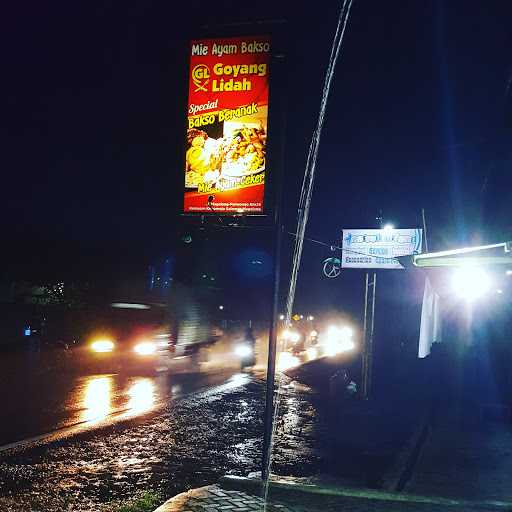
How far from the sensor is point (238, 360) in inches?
1108

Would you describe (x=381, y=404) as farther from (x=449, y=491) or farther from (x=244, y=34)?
(x=244, y=34)

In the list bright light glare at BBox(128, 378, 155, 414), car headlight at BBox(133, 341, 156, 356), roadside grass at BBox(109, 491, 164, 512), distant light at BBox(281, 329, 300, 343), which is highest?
roadside grass at BBox(109, 491, 164, 512)

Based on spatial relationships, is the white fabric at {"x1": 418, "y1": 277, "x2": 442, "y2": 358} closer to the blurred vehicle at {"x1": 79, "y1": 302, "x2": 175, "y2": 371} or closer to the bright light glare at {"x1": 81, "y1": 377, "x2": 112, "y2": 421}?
the bright light glare at {"x1": 81, "y1": 377, "x2": 112, "y2": 421}

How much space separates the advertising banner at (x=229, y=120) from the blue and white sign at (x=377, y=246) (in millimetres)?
8666

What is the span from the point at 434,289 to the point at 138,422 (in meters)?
6.86

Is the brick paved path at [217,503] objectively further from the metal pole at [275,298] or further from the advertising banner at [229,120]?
the advertising banner at [229,120]

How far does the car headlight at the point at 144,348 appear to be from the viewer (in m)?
22.2

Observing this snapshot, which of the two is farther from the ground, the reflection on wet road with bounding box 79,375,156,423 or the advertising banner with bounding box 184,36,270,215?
the advertising banner with bounding box 184,36,270,215

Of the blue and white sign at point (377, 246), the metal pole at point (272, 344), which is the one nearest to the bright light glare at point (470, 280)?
the metal pole at point (272, 344)

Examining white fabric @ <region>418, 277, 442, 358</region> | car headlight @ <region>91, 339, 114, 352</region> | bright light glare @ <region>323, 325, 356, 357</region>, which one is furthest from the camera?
bright light glare @ <region>323, 325, 356, 357</region>

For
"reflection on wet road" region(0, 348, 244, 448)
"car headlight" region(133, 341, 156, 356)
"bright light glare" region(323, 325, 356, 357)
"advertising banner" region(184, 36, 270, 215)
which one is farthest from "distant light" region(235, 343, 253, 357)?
"bright light glare" region(323, 325, 356, 357)

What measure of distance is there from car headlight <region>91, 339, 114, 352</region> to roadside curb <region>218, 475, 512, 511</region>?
51.0 feet

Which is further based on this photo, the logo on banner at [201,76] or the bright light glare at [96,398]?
the bright light glare at [96,398]

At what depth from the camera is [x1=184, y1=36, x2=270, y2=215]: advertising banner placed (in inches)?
295
